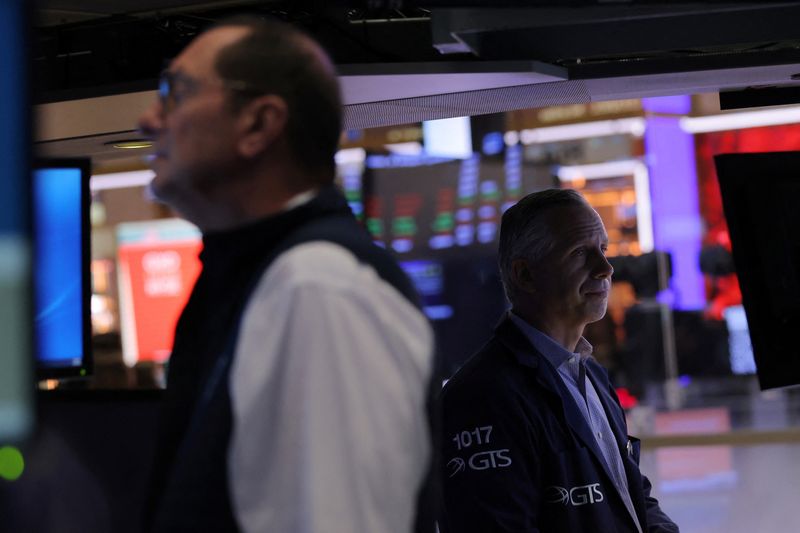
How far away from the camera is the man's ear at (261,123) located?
1.19m

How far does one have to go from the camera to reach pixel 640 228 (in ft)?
32.4

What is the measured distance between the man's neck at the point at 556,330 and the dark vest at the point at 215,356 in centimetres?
122

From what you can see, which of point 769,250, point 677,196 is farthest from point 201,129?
point 677,196

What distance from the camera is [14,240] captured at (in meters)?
0.86

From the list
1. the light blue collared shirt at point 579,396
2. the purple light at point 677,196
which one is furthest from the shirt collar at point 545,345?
the purple light at point 677,196

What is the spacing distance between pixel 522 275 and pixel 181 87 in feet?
4.76

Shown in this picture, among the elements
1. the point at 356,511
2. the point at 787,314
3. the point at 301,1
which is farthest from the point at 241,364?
the point at 787,314

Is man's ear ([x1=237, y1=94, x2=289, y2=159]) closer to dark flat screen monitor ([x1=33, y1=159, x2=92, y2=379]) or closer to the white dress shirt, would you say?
the white dress shirt

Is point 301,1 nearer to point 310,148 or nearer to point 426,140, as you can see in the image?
point 310,148

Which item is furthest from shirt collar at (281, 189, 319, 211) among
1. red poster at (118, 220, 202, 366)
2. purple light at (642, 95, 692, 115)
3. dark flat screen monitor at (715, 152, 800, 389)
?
purple light at (642, 95, 692, 115)

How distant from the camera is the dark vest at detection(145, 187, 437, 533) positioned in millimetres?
1096

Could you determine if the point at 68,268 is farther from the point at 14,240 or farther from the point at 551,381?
the point at 14,240

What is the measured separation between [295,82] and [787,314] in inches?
67.8

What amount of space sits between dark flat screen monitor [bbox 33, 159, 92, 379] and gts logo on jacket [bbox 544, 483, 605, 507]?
119 centimetres
